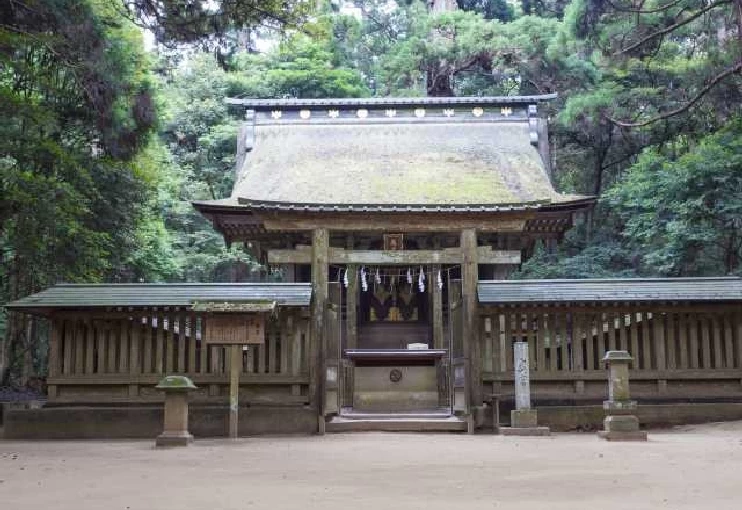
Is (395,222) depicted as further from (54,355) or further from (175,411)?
(54,355)

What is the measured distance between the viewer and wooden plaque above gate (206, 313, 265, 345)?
40.5 feet

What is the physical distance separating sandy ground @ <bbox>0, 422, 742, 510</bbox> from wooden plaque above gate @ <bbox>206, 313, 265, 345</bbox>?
5.20 ft

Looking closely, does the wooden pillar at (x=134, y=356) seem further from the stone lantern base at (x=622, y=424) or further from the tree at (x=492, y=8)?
the tree at (x=492, y=8)

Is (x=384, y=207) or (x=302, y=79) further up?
(x=302, y=79)

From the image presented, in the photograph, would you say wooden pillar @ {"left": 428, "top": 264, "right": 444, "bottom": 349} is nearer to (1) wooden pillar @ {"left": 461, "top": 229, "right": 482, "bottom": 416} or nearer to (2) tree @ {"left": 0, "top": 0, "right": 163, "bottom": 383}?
(1) wooden pillar @ {"left": 461, "top": 229, "right": 482, "bottom": 416}

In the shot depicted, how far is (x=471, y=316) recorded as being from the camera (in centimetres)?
1425

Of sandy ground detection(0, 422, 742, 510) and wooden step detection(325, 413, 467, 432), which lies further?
wooden step detection(325, 413, 467, 432)

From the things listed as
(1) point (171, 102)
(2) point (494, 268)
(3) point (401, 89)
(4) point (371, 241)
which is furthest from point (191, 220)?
(2) point (494, 268)

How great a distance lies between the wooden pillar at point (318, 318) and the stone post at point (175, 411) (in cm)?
303

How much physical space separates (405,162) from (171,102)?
1583cm

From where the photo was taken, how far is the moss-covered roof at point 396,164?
17406 millimetres

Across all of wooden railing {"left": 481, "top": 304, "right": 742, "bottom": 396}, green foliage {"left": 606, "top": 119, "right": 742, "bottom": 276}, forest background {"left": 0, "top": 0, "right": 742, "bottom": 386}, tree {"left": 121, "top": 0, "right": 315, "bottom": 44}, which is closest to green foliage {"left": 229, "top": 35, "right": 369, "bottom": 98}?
forest background {"left": 0, "top": 0, "right": 742, "bottom": 386}

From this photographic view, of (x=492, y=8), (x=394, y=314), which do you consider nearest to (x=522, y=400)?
(x=394, y=314)

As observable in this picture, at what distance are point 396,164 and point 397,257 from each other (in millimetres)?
5080
